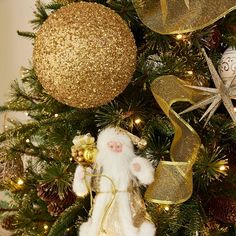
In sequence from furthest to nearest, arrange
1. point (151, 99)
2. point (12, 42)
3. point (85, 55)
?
1. point (12, 42)
2. point (151, 99)
3. point (85, 55)

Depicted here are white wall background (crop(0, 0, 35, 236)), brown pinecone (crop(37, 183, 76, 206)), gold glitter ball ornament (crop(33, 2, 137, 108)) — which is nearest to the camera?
gold glitter ball ornament (crop(33, 2, 137, 108))

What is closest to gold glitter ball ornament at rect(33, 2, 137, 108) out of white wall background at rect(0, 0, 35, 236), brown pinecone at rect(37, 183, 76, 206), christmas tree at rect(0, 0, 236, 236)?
christmas tree at rect(0, 0, 236, 236)

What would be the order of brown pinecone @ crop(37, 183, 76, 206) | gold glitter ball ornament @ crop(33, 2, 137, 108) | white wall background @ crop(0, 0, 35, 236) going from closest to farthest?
gold glitter ball ornament @ crop(33, 2, 137, 108), brown pinecone @ crop(37, 183, 76, 206), white wall background @ crop(0, 0, 35, 236)

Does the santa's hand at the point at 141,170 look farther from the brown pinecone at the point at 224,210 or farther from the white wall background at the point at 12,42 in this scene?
the white wall background at the point at 12,42

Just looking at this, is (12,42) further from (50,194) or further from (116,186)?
(116,186)

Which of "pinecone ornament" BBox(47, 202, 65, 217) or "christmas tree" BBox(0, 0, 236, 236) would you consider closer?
"christmas tree" BBox(0, 0, 236, 236)

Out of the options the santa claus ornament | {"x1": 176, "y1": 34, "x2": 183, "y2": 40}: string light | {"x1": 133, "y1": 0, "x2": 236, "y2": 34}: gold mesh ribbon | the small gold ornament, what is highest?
{"x1": 133, "y1": 0, "x2": 236, "y2": 34}: gold mesh ribbon

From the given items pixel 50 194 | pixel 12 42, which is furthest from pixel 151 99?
pixel 12 42

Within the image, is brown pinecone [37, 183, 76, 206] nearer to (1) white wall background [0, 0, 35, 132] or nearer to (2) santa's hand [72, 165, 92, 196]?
(2) santa's hand [72, 165, 92, 196]

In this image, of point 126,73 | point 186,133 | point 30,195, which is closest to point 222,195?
point 186,133
